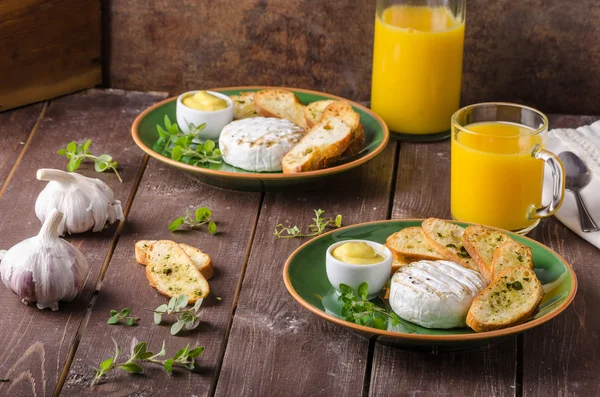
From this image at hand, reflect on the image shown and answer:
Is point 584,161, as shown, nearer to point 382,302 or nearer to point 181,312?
point 382,302

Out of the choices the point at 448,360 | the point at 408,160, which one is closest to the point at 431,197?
the point at 408,160

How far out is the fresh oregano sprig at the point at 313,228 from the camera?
166 centimetres

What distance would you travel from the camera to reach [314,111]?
6.63 feet

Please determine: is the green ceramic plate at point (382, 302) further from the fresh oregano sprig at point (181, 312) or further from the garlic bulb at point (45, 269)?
the garlic bulb at point (45, 269)

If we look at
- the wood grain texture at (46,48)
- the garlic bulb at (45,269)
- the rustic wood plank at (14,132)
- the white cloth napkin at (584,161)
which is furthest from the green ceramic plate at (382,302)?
the wood grain texture at (46,48)

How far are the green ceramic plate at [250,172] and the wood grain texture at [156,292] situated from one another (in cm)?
4

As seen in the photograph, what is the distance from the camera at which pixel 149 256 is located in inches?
60.8

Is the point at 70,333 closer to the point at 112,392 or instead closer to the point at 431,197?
the point at 112,392

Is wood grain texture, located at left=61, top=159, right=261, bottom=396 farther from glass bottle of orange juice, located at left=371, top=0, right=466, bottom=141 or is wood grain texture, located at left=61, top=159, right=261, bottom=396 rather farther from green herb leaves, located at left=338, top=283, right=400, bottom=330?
glass bottle of orange juice, located at left=371, top=0, right=466, bottom=141

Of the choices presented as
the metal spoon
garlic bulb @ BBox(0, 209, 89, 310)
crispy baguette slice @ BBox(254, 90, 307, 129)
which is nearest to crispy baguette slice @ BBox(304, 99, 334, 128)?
crispy baguette slice @ BBox(254, 90, 307, 129)

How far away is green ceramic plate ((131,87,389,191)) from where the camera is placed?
174 cm

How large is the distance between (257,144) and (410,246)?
0.43 metres

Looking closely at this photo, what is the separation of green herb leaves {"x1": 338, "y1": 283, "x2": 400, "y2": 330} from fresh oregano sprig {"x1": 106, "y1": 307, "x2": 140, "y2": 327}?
0.31 metres

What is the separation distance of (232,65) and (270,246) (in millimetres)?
855
